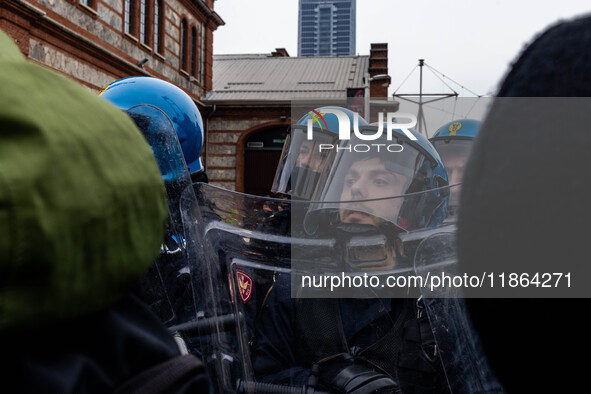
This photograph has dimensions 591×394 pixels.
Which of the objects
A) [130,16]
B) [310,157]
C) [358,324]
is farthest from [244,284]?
[130,16]

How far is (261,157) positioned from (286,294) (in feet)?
51.5

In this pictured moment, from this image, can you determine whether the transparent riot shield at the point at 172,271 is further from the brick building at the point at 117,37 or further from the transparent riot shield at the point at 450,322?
the brick building at the point at 117,37

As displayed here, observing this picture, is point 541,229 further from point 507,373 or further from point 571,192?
point 507,373

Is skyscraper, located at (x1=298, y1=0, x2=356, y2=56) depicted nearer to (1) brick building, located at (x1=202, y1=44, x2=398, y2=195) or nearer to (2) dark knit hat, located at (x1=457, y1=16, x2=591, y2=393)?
(1) brick building, located at (x1=202, y1=44, x2=398, y2=195)

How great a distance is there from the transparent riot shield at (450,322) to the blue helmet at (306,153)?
8.33ft

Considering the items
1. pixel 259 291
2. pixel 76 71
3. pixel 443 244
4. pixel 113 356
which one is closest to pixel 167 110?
pixel 259 291

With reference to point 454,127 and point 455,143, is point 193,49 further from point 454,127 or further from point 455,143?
point 455,143

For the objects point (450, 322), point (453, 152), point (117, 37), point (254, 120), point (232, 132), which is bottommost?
point (450, 322)

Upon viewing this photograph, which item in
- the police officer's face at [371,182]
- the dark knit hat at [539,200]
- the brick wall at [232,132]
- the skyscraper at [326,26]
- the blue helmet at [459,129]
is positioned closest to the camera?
the dark knit hat at [539,200]

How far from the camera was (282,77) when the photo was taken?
18906 millimetres

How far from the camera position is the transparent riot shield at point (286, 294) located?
135 centimetres

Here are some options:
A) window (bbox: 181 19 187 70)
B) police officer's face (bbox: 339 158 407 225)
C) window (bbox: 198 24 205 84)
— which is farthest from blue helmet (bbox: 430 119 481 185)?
window (bbox: 198 24 205 84)

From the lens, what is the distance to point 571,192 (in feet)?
1.39

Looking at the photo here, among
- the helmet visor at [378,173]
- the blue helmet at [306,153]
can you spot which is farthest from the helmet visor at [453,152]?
the helmet visor at [378,173]
